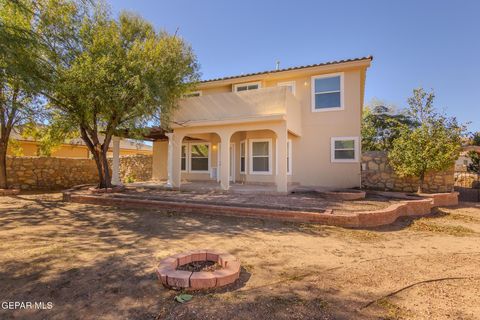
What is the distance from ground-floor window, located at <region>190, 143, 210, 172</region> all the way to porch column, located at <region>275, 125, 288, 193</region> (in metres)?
6.17

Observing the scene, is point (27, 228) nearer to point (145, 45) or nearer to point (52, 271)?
point (52, 271)

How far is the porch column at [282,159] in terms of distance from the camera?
10.4 meters

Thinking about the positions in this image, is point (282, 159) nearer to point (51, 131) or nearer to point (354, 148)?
point (354, 148)

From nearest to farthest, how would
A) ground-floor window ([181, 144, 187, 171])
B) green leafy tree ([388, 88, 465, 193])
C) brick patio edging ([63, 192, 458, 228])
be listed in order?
brick patio edging ([63, 192, 458, 228]) < green leafy tree ([388, 88, 465, 193]) < ground-floor window ([181, 144, 187, 171])

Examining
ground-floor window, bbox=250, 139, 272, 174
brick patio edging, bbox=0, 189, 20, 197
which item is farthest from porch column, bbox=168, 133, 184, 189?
brick patio edging, bbox=0, 189, 20, 197

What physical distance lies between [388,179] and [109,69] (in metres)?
13.4

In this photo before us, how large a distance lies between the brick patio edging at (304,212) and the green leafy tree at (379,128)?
50.8 feet

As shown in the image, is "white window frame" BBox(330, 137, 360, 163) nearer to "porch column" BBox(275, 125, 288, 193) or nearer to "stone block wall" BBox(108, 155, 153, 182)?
"porch column" BBox(275, 125, 288, 193)

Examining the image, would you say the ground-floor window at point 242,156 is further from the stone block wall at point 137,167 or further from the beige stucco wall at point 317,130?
the stone block wall at point 137,167

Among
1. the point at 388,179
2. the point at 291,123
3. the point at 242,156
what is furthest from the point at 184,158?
the point at 388,179

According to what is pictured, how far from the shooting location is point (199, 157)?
16.0m

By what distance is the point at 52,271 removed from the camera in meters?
3.90

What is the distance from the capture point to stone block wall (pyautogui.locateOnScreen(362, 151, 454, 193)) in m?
12.1

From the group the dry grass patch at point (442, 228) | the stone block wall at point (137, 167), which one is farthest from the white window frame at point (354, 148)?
the stone block wall at point (137, 167)
